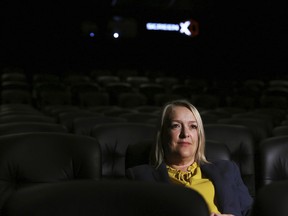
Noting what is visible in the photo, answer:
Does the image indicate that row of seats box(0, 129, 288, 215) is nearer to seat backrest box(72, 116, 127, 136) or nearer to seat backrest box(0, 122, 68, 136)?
seat backrest box(0, 122, 68, 136)

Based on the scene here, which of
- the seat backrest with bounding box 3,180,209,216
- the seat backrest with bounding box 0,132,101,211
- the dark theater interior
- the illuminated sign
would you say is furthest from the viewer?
the illuminated sign

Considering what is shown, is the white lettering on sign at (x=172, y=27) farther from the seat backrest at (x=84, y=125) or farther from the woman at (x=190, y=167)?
the woman at (x=190, y=167)

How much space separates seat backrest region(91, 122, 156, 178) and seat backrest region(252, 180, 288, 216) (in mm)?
1897

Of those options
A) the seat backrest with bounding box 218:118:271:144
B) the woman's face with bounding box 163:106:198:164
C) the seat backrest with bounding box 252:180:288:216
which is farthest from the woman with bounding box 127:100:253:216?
the seat backrest with bounding box 218:118:271:144

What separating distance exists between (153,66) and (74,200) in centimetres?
1421

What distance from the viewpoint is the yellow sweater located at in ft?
7.82

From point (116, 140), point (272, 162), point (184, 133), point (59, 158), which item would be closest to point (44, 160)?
point (59, 158)

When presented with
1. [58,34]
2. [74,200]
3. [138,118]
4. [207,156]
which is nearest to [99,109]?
[138,118]

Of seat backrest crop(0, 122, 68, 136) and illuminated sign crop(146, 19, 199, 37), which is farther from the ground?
illuminated sign crop(146, 19, 199, 37)

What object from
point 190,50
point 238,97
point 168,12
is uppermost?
point 168,12

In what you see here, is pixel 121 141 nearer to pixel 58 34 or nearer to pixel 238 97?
pixel 238 97

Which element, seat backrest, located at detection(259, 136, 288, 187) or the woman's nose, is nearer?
the woman's nose

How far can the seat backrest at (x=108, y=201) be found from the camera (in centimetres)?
129

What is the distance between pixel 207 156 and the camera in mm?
2832
